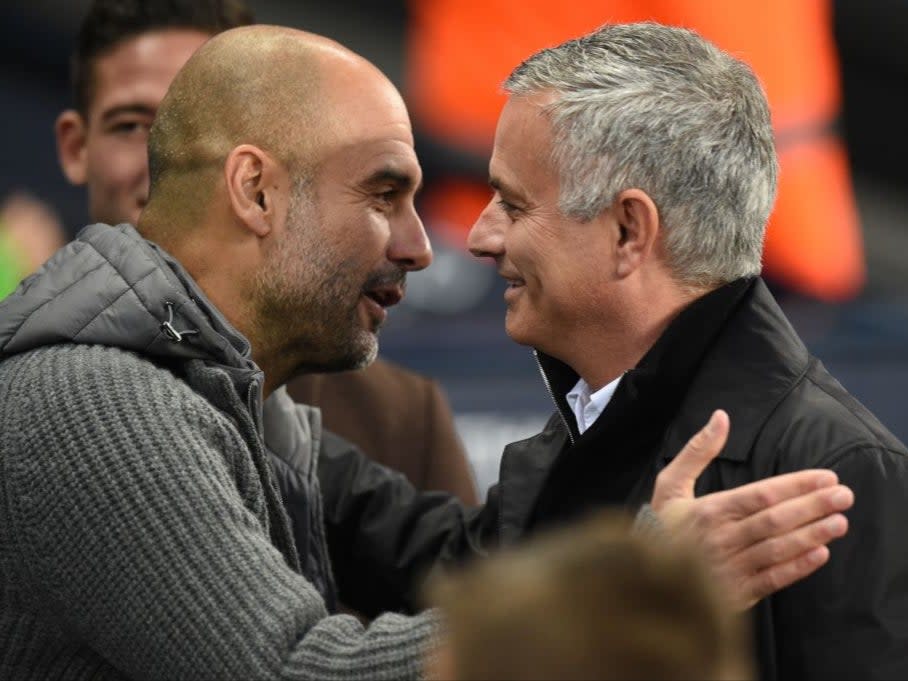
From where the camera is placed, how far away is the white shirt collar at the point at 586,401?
7.78 feet

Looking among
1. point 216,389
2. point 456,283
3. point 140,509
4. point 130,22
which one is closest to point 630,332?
point 216,389

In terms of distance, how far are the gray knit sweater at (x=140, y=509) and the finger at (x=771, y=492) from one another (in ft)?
1.33

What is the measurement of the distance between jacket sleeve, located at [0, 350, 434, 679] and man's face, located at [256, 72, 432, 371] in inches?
18.8

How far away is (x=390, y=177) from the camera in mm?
2676

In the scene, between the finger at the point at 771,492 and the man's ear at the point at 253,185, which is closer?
the finger at the point at 771,492

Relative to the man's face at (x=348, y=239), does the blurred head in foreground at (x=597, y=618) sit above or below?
above

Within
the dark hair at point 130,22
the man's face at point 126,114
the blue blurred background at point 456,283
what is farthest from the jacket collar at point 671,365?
the blue blurred background at point 456,283

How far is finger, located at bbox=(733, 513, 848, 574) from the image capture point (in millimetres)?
1833

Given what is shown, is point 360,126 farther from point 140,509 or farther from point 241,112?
point 140,509

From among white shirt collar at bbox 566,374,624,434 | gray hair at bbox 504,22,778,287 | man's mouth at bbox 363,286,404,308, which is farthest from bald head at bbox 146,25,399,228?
white shirt collar at bbox 566,374,624,434

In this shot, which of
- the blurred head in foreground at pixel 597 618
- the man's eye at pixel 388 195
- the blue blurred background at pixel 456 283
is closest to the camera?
the blurred head in foreground at pixel 597 618

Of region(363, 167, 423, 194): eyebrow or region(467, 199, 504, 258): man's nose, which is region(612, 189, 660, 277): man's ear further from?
region(363, 167, 423, 194): eyebrow

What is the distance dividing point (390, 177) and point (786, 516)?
3.52ft

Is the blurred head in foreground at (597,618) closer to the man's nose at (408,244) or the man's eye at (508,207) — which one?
the man's eye at (508,207)
